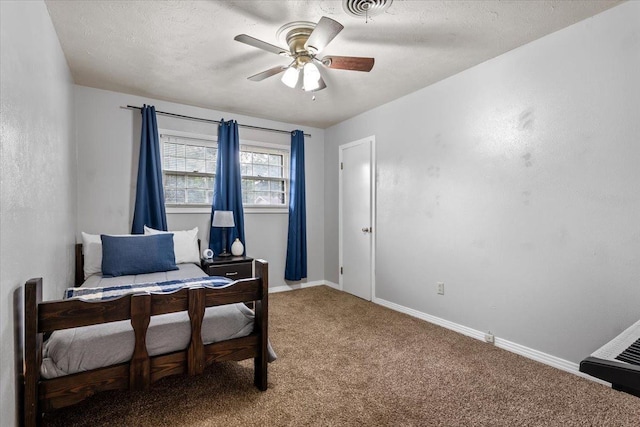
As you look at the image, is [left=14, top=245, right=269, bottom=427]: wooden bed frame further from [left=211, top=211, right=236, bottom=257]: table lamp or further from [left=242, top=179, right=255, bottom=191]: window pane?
[left=242, top=179, right=255, bottom=191]: window pane

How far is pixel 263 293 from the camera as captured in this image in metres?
2.05

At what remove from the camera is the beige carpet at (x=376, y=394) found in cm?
179

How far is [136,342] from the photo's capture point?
1.70m

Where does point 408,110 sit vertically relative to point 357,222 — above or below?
above

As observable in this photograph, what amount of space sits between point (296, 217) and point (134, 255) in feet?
7.39

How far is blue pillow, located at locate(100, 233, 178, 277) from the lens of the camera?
285 cm

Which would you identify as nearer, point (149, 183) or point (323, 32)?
point (323, 32)

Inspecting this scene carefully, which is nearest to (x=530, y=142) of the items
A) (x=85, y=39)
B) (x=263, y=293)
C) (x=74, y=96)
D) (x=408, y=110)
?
(x=408, y=110)

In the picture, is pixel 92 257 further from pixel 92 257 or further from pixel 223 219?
pixel 223 219

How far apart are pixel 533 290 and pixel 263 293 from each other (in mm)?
2115

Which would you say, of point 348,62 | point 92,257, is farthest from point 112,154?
point 348,62

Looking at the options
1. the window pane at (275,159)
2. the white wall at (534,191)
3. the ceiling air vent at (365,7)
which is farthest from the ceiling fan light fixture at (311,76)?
the window pane at (275,159)

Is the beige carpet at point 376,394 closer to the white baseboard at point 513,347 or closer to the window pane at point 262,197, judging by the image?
the white baseboard at point 513,347

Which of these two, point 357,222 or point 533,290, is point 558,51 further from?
point 357,222
